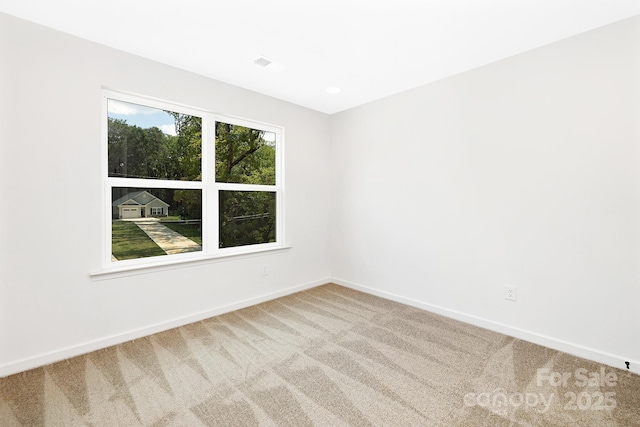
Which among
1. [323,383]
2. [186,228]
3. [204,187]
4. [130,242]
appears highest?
[204,187]

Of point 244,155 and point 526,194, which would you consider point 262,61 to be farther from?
point 526,194

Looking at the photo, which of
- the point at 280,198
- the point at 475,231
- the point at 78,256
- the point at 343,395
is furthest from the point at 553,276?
the point at 78,256

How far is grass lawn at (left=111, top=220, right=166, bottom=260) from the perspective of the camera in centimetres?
256

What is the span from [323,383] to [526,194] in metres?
2.26

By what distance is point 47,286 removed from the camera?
2166 millimetres

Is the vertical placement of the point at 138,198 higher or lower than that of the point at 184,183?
lower

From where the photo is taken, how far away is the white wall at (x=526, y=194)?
2.09 meters

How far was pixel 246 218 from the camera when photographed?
11.5 feet

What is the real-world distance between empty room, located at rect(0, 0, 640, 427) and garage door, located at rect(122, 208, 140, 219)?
0.07ft

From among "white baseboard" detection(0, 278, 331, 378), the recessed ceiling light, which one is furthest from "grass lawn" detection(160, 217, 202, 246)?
the recessed ceiling light

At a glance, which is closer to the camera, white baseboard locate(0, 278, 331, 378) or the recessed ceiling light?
white baseboard locate(0, 278, 331, 378)

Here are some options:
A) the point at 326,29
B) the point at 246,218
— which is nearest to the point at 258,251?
the point at 246,218

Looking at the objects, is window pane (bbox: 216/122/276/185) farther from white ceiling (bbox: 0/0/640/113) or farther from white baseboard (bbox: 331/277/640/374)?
white baseboard (bbox: 331/277/640/374)

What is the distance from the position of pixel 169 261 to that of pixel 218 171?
1077mm
